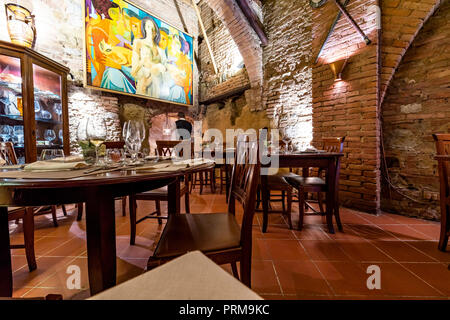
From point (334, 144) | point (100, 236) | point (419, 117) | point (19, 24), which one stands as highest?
point (19, 24)

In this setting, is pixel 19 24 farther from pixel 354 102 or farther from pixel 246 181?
pixel 354 102

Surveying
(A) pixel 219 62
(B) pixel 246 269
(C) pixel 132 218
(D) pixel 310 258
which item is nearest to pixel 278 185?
(D) pixel 310 258

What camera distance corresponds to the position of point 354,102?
2.96m

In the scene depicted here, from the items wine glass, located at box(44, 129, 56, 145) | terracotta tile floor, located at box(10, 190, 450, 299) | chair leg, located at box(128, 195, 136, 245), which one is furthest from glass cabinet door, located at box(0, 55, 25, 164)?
chair leg, located at box(128, 195, 136, 245)

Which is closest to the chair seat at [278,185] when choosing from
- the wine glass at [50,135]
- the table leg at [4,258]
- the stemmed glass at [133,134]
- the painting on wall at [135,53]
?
the stemmed glass at [133,134]

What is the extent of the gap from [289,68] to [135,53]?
3761mm

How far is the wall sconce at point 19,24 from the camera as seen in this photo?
3.21 meters

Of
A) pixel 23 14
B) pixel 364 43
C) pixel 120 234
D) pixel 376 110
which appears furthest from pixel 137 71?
pixel 376 110

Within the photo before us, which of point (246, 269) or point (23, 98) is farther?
point (23, 98)

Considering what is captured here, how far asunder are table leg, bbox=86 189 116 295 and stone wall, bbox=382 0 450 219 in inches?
139

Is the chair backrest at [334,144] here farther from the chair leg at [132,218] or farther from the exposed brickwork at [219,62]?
the exposed brickwork at [219,62]

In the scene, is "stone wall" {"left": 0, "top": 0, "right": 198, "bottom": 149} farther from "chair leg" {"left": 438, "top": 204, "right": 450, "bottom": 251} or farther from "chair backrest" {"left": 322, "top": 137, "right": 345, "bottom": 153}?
"chair leg" {"left": 438, "top": 204, "right": 450, "bottom": 251}
